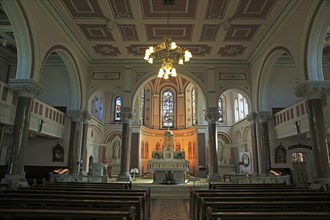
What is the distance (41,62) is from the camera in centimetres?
1009

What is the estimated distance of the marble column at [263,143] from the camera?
13.9 m

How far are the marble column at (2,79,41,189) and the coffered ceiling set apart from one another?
335 cm

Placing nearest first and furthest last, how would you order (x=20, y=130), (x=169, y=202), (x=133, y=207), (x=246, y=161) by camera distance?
(x=133, y=207), (x=20, y=130), (x=169, y=202), (x=246, y=161)

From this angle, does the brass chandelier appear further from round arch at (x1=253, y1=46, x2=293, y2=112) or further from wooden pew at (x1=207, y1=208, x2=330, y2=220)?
A: wooden pew at (x1=207, y1=208, x2=330, y2=220)

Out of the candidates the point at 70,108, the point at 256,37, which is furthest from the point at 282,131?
the point at 70,108

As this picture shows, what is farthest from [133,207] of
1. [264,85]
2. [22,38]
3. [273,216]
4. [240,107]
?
[240,107]

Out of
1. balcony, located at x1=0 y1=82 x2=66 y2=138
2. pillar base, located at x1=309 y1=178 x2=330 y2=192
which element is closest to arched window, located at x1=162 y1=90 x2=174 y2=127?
balcony, located at x1=0 y1=82 x2=66 y2=138

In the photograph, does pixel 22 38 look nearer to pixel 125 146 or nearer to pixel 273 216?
pixel 125 146

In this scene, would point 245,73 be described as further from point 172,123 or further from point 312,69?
point 172,123

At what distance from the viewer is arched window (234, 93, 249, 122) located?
864 inches

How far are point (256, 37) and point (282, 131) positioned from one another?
5299 millimetres

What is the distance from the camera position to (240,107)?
22.9 metres

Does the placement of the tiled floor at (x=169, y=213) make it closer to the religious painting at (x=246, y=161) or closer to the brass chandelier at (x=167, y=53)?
the brass chandelier at (x=167, y=53)

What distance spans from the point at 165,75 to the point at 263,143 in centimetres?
806
